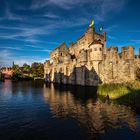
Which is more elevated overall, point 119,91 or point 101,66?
point 101,66

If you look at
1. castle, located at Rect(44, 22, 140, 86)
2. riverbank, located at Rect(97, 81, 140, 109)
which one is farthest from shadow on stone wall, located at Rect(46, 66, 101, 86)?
riverbank, located at Rect(97, 81, 140, 109)

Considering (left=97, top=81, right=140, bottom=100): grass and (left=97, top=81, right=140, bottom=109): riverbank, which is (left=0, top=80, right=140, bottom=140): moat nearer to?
(left=97, top=81, right=140, bottom=109): riverbank

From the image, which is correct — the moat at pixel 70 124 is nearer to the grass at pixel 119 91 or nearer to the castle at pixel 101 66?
the grass at pixel 119 91

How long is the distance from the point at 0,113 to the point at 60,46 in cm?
6642

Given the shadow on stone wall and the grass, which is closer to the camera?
the grass

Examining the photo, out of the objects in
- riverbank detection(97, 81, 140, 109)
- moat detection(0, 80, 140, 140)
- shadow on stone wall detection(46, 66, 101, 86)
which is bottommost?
moat detection(0, 80, 140, 140)

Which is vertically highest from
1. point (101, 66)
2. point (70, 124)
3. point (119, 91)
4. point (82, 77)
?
point (101, 66)

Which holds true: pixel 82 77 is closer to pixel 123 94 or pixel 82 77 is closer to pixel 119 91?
pixel 119 91

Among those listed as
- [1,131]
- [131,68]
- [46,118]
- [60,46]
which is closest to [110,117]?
[46,118]

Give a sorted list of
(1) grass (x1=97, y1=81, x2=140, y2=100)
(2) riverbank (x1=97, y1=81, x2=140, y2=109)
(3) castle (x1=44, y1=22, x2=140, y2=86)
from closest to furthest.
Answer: (2) riverbank (x1=97, y1=81, x2=140, y2=109), (1) grass (x1=97, y1=81, x2=140, y2=100), (3) castle (x1=44, y1=22, x2=140, y2=86)

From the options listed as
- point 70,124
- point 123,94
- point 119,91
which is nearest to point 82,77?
point 119,91

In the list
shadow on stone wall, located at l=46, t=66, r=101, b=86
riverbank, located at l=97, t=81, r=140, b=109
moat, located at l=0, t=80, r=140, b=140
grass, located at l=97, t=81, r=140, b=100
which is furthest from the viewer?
shadow on stone wall, located at l=46, t=66, r=101, b=86

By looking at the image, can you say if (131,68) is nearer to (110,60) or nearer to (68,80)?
(110,60)

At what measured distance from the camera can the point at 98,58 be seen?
150ft
